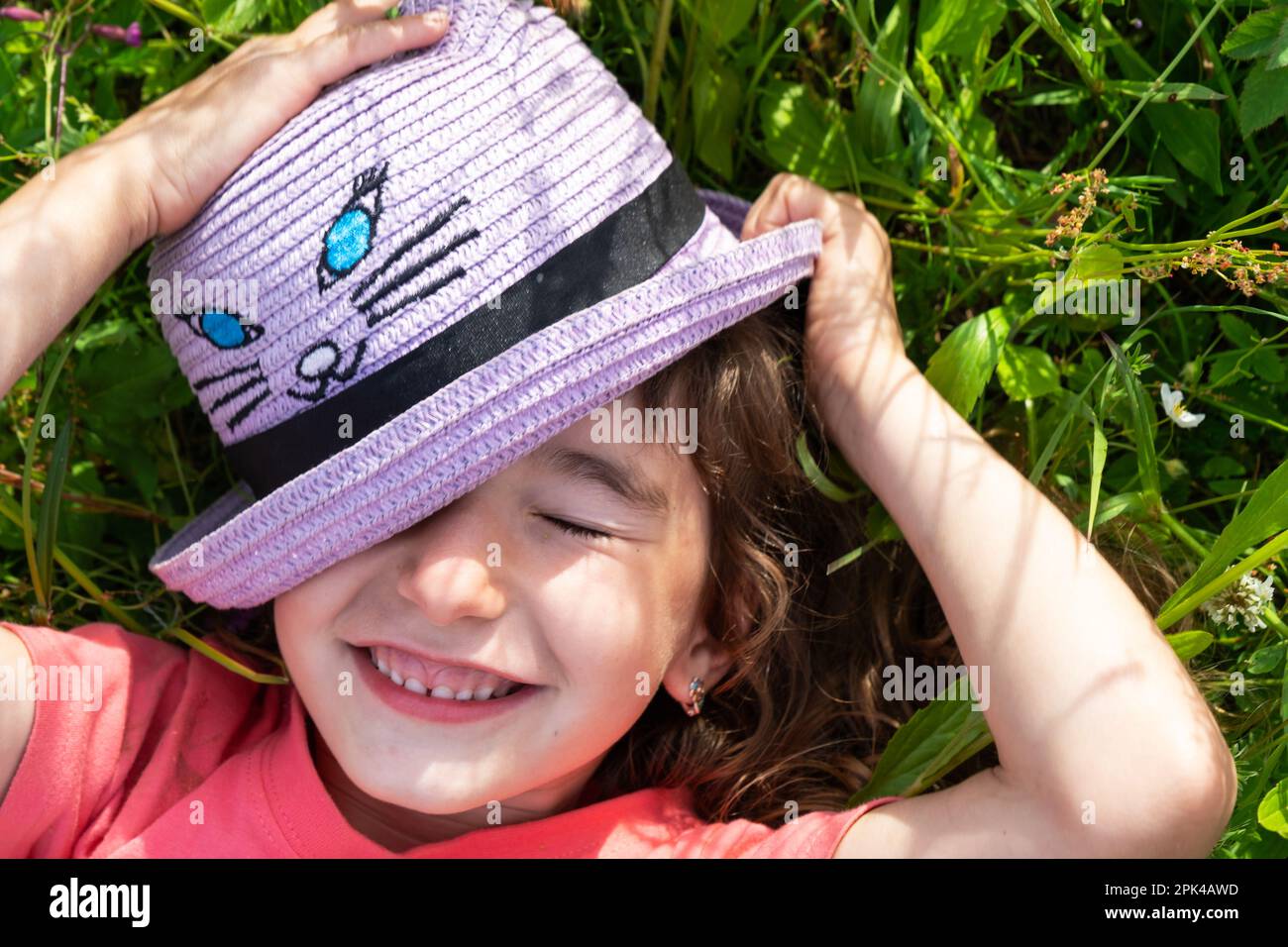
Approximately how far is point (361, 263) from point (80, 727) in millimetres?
787

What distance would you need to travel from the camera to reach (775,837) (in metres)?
1.76

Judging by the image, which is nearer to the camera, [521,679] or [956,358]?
[521,679]

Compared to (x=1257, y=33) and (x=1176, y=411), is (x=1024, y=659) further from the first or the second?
(x=1257, y=33)

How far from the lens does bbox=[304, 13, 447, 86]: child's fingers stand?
5.45 ft

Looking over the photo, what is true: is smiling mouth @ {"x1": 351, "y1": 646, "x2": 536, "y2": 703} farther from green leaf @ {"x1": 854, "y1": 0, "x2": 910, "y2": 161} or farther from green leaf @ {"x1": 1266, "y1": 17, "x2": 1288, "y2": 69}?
green leaf @ {"x1": 1266, "y1": 17, "x2": 1288, "y2": 69}

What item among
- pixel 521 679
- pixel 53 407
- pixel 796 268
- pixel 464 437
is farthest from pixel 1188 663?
pixel 53 407

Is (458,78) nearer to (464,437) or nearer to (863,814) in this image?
(464,437)

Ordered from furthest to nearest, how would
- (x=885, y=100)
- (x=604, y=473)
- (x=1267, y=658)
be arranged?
(x=885, y=100)
(x=1267, y=658)
(x=604, y=473)

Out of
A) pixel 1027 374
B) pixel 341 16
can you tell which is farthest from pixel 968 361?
pixel 341 16

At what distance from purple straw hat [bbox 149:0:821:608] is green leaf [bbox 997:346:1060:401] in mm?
411

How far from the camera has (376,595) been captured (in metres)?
1.66

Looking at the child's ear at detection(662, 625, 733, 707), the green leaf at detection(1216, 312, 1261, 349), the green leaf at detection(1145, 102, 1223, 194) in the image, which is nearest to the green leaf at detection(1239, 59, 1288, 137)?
the green leaf at detection(1145, 102, 1223, 194)

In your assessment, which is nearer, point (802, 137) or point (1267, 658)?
point (1267, 658)

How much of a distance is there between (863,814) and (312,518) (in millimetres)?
806
